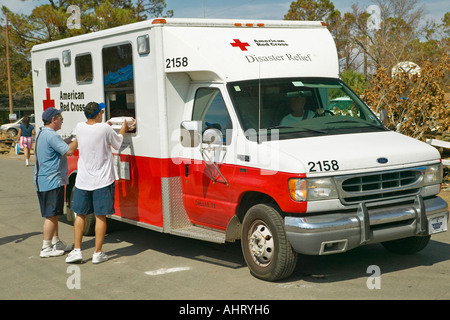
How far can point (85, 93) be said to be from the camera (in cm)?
877

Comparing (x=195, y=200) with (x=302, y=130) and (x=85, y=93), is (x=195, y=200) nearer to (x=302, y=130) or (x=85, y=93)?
(x=302, y=130)

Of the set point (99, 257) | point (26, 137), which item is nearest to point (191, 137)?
point (99, 257)

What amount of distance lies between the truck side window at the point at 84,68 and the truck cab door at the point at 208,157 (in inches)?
81.7

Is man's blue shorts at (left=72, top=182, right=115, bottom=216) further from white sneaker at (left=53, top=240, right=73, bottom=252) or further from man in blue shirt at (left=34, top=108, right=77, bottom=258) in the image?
white sneaker at (left=53, top=240, right=73, bottom=252)

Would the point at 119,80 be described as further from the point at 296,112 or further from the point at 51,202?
the point at 296,112

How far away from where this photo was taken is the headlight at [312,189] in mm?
5776

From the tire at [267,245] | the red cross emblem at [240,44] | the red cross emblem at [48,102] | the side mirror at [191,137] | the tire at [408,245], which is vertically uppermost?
the red cross emblem at [240,44]

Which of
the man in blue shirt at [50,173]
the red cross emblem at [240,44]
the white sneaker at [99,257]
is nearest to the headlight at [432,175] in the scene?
the red cross emblem at [240,44]

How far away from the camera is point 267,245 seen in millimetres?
6258

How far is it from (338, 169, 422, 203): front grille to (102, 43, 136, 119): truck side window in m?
3.09

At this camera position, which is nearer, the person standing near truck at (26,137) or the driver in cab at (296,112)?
the driver in cab at (296,112)

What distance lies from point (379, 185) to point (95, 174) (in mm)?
3260

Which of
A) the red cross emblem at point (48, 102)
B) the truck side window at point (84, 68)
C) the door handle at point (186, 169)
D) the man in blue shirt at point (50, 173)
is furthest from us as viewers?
the red cross emblem at point (48, 102)

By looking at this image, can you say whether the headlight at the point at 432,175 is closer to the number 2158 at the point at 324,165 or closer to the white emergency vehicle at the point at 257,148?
the white emergency vehicle at the point at 257,148
